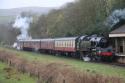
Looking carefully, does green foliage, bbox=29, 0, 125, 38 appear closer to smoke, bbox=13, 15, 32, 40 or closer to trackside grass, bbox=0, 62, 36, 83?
trackside grass, bbox=0, 62, 36, 83

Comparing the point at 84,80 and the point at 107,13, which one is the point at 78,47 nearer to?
the point at 107,13

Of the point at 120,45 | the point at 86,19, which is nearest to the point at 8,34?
the point at 86,19

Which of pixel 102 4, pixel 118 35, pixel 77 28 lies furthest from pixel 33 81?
pixel 77 28

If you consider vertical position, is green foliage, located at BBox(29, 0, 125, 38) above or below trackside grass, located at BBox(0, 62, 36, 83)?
above

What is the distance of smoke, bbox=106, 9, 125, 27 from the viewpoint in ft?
128

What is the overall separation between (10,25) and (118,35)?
73258 millimetres

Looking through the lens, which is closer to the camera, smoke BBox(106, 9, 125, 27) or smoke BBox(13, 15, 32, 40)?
Result: smoke BBox(106, 9, 125, 27)

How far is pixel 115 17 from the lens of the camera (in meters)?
39.9

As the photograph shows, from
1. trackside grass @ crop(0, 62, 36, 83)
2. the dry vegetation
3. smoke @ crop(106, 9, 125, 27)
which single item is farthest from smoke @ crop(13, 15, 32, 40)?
the dry vegetation

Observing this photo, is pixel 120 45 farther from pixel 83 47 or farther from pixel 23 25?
pixel 23 25

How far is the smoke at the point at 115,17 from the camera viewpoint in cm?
3890

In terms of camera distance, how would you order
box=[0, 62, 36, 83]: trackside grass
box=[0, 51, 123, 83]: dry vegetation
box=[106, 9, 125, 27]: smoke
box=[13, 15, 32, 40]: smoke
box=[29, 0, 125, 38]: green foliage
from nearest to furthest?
box=[0, 51, 123, 83]: dry vegetation
box=[0, 62, 36, 83]: trackside grass
box=[106, 9, 125, 27]: smoke
box=[29, 0, 125, 38]: green foliage
box=[13, 15, 32, 40]: smoke

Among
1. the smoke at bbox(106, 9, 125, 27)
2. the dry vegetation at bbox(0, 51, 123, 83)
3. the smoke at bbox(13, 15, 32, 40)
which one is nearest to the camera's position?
the dry vegetation at bbox(0, 51, 123, 83)

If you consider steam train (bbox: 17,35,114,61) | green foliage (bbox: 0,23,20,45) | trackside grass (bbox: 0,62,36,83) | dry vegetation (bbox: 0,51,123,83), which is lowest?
trackside grass (bbox: 0,62,36,83)
